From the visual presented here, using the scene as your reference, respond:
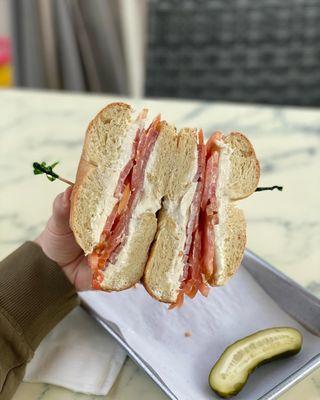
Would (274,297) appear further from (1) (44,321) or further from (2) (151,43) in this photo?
(2) (151,43)

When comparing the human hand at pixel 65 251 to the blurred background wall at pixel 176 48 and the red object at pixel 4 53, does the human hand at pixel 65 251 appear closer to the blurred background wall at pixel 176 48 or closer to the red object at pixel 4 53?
the blurred background wall at pixel 176 48

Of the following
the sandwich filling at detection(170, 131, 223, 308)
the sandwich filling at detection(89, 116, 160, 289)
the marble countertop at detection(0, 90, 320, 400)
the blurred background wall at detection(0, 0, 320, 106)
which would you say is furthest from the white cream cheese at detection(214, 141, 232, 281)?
the blurred background wall at detection(0, 0, 320, 106)

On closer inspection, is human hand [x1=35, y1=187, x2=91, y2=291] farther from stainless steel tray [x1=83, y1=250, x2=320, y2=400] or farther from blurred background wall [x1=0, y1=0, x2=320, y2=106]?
blurred background wall [x1=0, y1=0, x2=320, y2=106]

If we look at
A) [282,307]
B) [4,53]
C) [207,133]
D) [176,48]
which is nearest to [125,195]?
[282,307]

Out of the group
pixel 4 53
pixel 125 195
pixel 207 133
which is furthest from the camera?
pixel 4 53

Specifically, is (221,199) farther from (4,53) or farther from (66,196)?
(4,53)

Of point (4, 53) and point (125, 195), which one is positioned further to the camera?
point (4, 53)

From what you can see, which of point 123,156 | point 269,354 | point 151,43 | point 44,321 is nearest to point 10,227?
point 44,321
